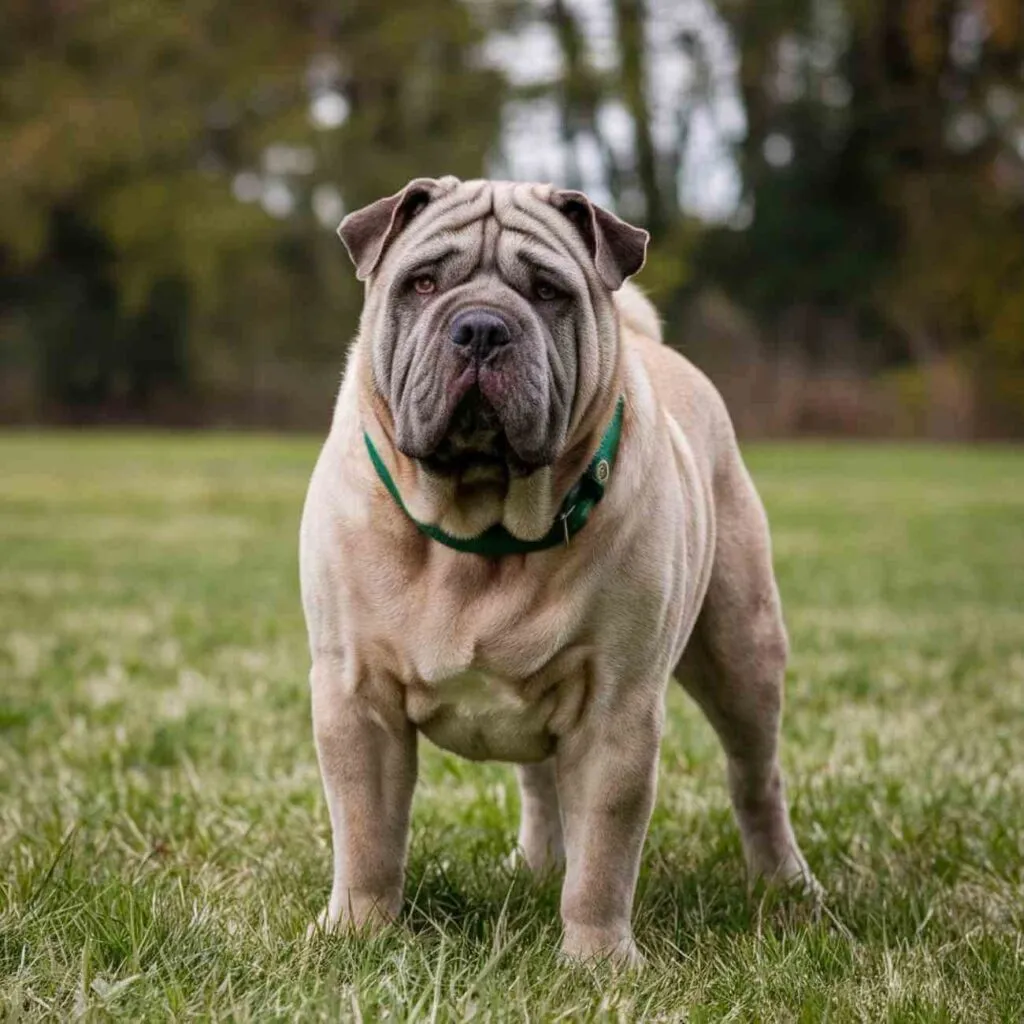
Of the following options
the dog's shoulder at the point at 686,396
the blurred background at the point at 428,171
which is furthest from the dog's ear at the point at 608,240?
the blurred background at the point at 428,171

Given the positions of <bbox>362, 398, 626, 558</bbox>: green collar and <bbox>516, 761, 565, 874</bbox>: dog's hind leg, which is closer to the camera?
<bbox>362, 398, 626, 558</bbox>: green collar

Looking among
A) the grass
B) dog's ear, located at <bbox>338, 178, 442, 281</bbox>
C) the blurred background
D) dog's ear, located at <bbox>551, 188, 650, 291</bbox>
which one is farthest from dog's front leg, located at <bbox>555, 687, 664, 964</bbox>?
the blurred background

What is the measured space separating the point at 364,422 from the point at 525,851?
117 centimetres

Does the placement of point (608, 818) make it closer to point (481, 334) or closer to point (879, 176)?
point (481, 334)

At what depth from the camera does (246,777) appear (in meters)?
4.25

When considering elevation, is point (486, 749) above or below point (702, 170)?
below

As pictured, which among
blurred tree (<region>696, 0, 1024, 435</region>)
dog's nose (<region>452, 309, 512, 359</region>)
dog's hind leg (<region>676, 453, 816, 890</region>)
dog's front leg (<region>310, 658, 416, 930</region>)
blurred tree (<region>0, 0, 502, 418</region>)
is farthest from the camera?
blurred tree (<region>0, 0, 502, 418</region>)

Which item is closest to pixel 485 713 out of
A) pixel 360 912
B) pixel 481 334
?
pixel 360 912

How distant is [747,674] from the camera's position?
3.40m

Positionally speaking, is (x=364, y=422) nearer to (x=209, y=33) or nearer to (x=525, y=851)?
(x=525, y=851)

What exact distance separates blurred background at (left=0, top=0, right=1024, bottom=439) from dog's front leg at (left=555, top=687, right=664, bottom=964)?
26521 millimetres

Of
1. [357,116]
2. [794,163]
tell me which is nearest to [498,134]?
[357,116]

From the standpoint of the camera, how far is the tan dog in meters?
2.70

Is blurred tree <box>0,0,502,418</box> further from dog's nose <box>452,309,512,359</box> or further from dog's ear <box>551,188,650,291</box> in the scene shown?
dog's nose <box>452,309,512,359</box>
